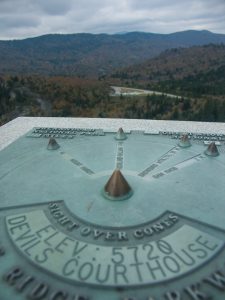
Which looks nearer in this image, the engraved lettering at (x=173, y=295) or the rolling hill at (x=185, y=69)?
the engraved lettering at (x=173, y=295)

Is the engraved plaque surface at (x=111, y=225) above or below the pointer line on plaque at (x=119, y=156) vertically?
below

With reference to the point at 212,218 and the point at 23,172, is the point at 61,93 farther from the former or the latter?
the point at 212,218

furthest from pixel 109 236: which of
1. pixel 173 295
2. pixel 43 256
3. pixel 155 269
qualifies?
pixel 173 295

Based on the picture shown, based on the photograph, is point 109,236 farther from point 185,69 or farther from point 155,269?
point 185,69

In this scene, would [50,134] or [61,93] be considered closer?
[50,134]

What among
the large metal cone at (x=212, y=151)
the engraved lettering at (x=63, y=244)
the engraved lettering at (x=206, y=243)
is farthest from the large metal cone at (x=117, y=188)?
the large metal cone at (x=212, y=151)

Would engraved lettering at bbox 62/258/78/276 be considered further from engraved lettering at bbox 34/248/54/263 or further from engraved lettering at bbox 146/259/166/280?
engraved lettering at bbox 146/259/166/280

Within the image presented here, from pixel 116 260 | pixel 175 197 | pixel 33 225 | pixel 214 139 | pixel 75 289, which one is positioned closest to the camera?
pixel 75 289

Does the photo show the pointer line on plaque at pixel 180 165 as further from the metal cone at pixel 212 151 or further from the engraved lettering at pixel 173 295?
the engraved lettering at pixel 173 295

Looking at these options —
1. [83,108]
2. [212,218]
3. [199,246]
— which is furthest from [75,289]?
[83,108]
